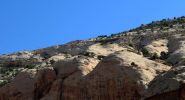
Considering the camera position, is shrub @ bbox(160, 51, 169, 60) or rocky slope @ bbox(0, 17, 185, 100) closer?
rocky slope @ bbox(0, 17, 185, 100)

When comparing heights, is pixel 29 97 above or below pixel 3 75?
below

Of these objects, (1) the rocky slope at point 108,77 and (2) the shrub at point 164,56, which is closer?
(1) the rocky slope at point 108,77

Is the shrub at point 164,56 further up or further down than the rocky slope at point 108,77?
further up

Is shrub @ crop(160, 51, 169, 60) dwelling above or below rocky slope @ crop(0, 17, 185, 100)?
above

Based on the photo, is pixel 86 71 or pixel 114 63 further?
pixel 86 71

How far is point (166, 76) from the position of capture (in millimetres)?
27922

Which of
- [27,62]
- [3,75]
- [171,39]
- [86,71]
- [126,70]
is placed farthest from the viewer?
[27,62]

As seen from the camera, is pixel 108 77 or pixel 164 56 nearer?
pixel 108 77

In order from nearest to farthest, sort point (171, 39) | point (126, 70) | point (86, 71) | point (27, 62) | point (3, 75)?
point (126, 70)
point (86, 71)
point (171, 39)
point (3, 75)
point (27, 62)

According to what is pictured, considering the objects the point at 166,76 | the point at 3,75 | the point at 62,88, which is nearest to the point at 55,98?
the point at 62,88

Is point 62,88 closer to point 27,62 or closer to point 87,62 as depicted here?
point 87,62

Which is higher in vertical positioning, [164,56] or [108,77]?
[164,56]

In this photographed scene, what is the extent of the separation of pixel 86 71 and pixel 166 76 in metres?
15.5

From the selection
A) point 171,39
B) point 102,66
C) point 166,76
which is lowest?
point 166,76
